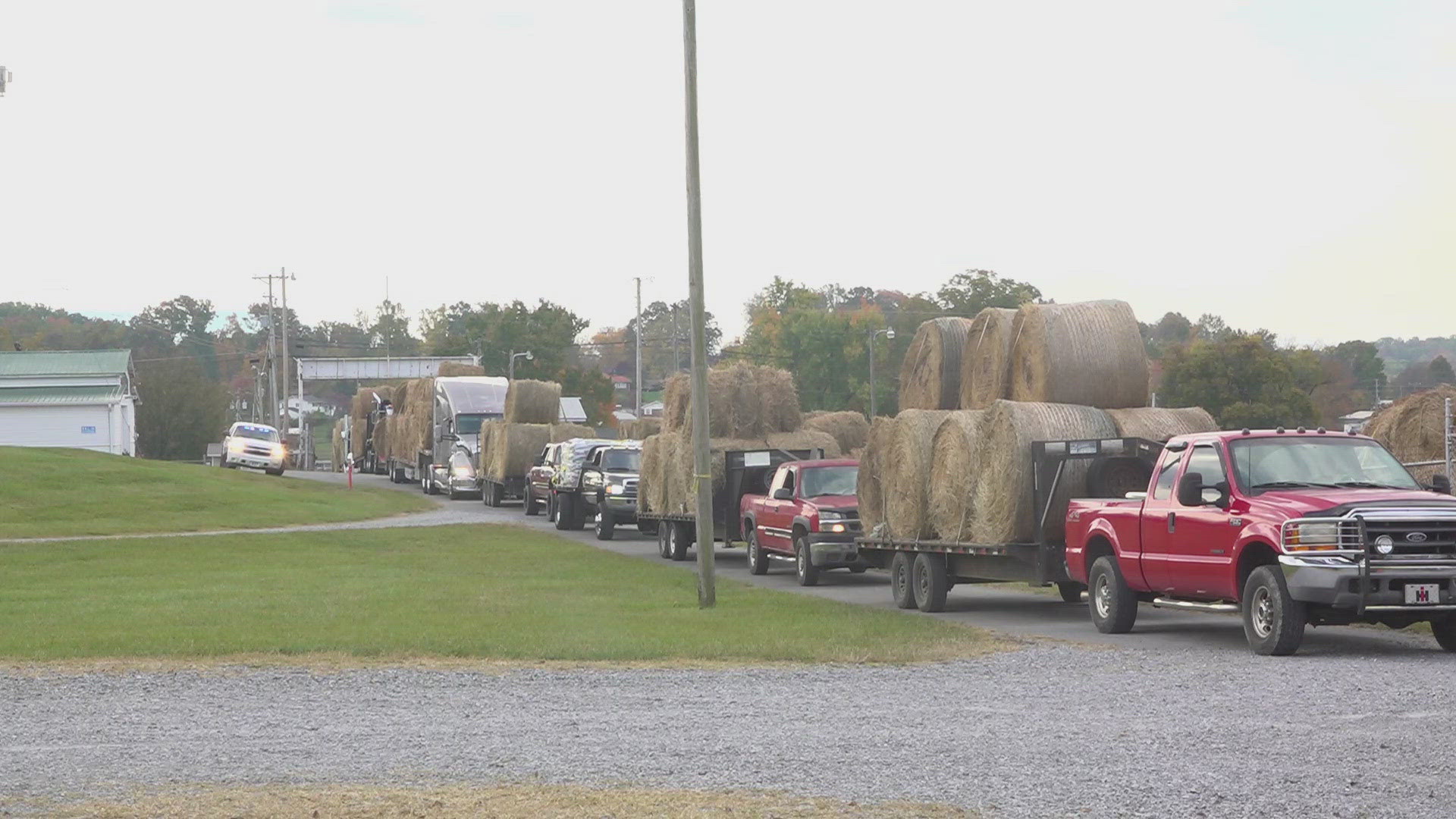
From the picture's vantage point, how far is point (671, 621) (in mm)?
19156

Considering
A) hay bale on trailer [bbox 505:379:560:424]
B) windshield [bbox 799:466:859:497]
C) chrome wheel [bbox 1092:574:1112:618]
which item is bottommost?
chrome wheel [bbox 1092:574:1112:618]

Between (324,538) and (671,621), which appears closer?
(671,621)

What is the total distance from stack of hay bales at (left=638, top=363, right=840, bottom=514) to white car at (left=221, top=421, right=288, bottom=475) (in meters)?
37.5

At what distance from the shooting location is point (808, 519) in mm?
25766

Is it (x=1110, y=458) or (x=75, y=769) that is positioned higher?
(x=1110, y=458)

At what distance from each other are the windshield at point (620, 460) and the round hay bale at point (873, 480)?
16863 mm

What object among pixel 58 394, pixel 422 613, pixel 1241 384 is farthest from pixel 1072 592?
pixel 58 394

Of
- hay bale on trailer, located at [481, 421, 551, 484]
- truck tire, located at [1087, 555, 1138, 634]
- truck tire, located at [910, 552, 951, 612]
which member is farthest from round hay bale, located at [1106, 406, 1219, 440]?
hay bale on trailer, located at [481, 421, 551, 484]

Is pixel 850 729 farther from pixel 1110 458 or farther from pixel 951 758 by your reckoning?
pixel 1110 458

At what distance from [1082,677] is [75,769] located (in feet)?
24.0

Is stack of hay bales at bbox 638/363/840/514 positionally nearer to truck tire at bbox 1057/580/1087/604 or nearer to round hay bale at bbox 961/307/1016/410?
round hay bale at bbox 961/307/1016/410

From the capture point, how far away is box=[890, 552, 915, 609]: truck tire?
21578mm

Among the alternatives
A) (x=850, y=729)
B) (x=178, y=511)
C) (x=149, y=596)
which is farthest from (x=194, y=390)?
(x=850, y=729)

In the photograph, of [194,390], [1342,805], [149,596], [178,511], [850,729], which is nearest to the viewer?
[1342,805]
